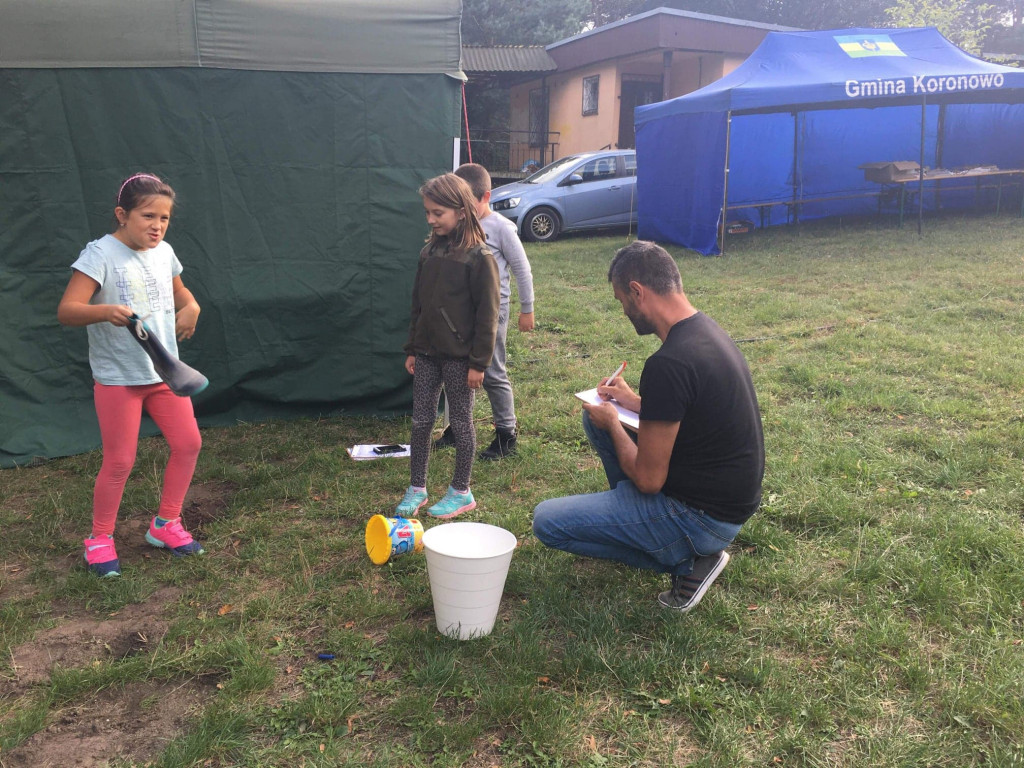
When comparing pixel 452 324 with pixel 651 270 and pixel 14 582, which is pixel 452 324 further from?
pixel 14 582

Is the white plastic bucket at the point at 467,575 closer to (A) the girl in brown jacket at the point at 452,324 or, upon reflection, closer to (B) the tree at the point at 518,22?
(A) the girl in brown jacket at the point at 452,324

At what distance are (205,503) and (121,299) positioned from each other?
1.31 metres

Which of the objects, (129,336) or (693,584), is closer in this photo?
(693,584)

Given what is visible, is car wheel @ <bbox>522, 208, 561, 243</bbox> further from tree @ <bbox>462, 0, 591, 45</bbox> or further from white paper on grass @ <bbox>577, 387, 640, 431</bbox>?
tree @ <bbox>462, 0, 591, 45</bbox>

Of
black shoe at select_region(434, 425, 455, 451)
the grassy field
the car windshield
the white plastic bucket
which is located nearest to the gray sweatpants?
the grassy field

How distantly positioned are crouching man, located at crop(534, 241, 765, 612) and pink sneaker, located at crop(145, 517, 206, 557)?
5.19 ft

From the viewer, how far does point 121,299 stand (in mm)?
3170

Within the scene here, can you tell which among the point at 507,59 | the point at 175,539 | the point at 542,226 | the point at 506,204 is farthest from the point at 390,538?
the point at 507,59

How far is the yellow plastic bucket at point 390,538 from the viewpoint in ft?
11.0

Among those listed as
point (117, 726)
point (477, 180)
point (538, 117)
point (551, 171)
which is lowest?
point (117, 726)

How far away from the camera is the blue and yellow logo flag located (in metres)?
11.5

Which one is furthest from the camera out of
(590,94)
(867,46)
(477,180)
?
(590,94)

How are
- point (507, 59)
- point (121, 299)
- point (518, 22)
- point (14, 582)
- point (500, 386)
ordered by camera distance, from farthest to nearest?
point (518, 22)
point (507, 59)
point (500, 386)
point (14, 582)
point (121, 299)

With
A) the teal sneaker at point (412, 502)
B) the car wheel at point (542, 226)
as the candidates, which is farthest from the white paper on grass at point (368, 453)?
the car wheel at point (542, 226)
